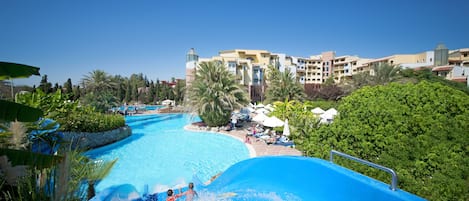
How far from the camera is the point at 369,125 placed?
6.27m

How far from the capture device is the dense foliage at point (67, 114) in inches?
371

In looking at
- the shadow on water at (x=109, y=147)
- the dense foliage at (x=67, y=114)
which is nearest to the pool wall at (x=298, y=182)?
the shadow on water at (x=109, y=147)

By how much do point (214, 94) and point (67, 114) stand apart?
10005 mm

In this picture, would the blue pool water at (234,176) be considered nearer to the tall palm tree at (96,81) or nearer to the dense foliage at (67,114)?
the dense foliage at (67,114)

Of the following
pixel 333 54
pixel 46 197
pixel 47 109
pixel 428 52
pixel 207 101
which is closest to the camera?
pixel 46 197

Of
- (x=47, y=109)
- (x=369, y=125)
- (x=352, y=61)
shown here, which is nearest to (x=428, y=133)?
(x=369, y=125)

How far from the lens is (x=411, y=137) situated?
215 inches

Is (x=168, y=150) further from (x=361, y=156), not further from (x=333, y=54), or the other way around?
(x=333, y=54)

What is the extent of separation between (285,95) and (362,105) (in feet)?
57.6

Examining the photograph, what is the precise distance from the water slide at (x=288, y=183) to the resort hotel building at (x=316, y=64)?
21.9 m

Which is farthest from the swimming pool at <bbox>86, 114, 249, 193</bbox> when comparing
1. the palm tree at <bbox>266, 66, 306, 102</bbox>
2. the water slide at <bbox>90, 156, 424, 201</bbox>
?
the palm tree at <bbox>266, 66, 306, 102</bbox>

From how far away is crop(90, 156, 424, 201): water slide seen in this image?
457 cm

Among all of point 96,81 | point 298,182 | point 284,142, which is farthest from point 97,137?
point 96,81

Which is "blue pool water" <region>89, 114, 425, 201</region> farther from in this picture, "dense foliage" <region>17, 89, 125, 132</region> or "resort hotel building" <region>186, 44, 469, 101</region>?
"resort hotel building" <region>186, 44, 469, 101</region>
